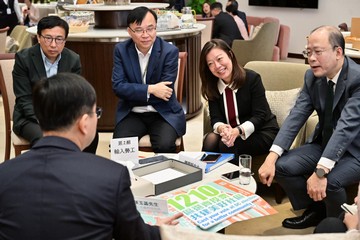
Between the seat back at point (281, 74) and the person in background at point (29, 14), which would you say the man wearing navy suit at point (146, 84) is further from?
the person in background at point (29, 14)

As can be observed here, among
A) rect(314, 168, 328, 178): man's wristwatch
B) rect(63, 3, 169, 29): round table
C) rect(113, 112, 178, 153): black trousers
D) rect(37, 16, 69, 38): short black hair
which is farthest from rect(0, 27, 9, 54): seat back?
rect(314, 168, 328, 178): man's wristwatch

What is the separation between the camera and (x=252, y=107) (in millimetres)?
3291

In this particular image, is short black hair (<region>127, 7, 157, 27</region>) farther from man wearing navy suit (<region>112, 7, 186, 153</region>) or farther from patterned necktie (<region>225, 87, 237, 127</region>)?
patterned necktie (<region>225, 87, 237, 127</region>)

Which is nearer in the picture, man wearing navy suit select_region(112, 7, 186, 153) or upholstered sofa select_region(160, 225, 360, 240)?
upholstered sofa select_region(160, 225, 360, 240)

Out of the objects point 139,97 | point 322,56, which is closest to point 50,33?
point 139,97

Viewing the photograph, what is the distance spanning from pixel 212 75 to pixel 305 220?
3.48 feet

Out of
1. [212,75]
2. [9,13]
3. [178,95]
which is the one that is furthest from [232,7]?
[212,75]

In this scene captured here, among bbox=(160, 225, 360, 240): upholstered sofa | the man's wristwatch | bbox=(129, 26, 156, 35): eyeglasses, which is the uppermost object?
bbox=(129, 26, 156, 35): eyeglasses

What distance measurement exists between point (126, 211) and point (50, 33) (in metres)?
2.07

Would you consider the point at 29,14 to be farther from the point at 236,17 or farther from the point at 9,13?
the point at 236,17

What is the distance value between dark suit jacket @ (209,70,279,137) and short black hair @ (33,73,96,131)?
1.86 m

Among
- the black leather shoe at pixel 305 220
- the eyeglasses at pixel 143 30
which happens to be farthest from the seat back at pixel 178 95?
the black leather shoe at pixel 305 220

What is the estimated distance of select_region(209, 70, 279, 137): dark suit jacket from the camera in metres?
3.26

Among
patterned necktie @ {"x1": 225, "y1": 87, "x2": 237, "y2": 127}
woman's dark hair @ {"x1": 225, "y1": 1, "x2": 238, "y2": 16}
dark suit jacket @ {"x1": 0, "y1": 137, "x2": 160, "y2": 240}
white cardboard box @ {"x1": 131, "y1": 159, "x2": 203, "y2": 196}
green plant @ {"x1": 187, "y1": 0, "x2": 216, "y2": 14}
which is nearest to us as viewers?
dark suit jacket @ {"x1": 0, "y1": 137, "x2": 160, "y2": 240}
